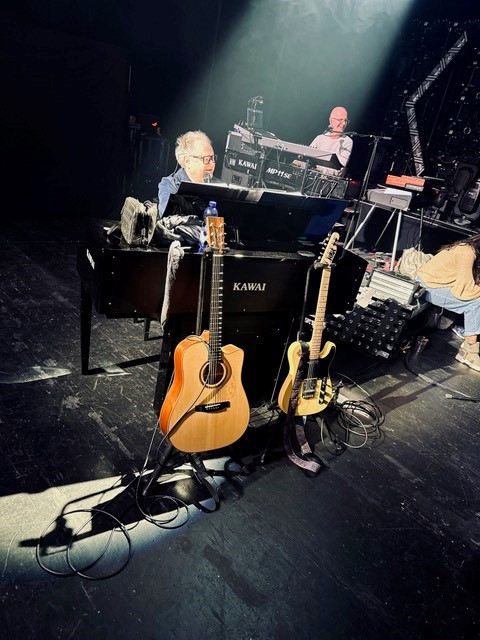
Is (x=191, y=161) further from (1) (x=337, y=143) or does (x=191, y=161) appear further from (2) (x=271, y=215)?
(1) (x=337, y=143)

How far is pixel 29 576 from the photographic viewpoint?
154 centimetres

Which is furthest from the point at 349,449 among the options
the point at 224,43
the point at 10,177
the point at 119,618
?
the point at 224,43

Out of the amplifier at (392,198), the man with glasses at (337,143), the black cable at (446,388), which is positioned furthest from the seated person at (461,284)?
the man with glasses at (337,143)

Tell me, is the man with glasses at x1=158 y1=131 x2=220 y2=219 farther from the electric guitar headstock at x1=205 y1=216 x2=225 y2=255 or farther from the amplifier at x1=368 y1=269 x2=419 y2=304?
the amplifier at x1=368 y1=269 x2=419 y2=304

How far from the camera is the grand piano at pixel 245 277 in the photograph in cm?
205

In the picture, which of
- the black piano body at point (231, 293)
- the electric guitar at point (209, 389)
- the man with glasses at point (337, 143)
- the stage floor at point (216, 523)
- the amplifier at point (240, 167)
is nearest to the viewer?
the stage floor at point (216, 523)

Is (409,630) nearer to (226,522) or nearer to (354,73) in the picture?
(226,522)

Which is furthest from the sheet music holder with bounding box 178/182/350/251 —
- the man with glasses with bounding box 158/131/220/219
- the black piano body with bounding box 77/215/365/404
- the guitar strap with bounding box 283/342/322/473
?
the guitar strap with bounding box 283/342/322/473

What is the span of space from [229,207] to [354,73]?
7336mm

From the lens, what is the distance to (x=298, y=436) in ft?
8.17

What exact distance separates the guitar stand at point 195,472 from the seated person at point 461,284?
3.08 meters

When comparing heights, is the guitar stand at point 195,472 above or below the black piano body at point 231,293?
below

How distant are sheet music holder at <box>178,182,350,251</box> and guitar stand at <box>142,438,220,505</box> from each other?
1.19m

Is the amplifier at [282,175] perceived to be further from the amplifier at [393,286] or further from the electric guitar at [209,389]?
the electric guitar at [209,389]
